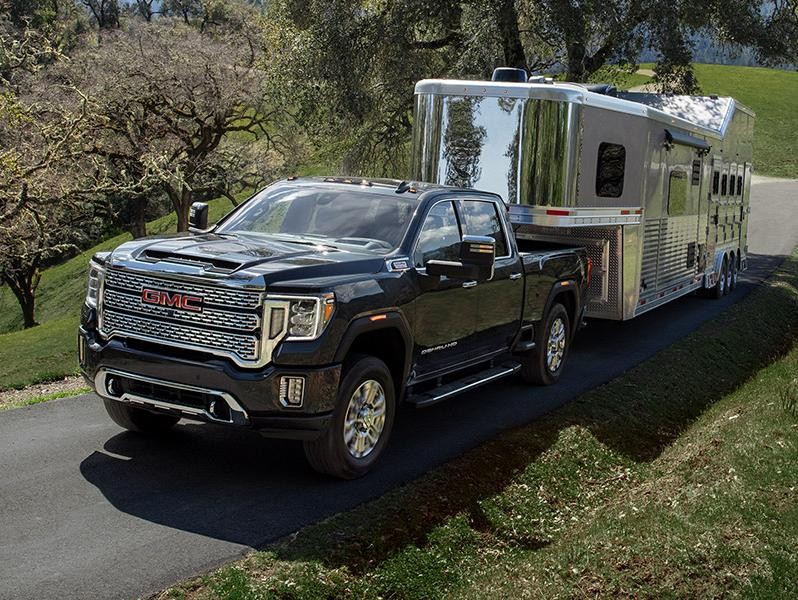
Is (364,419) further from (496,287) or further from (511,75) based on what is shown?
(511,75)

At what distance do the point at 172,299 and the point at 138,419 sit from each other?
5.06ft

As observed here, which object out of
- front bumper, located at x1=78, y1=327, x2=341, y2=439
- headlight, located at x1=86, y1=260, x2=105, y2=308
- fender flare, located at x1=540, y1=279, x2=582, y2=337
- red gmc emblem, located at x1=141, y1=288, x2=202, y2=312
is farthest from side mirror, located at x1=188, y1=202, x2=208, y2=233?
fender flare, located at x1=540, y1=279, x2=582, y2=337

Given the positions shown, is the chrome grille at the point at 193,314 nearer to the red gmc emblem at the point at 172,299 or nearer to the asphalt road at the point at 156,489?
the red gmc emblem at the point at 172,299

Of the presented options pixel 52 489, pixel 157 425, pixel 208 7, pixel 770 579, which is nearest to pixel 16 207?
pixel 157 425

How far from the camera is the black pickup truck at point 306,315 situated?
6.32 metres

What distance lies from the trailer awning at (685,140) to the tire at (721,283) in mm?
3492

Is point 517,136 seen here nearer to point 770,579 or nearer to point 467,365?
point 467,365

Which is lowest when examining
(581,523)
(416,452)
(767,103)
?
(581,523)

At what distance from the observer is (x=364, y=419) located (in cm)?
695

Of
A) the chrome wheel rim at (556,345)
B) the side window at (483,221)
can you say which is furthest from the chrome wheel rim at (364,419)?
the chrome wheel rim at (556,345)

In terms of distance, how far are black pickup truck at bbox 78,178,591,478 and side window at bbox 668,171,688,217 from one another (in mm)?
6561

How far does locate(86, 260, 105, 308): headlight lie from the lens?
6965 mm

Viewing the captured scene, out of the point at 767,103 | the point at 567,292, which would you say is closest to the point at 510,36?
the point at 567,292

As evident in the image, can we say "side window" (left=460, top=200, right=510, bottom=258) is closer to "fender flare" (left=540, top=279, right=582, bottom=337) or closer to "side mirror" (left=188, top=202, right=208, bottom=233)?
"fender flare" (left=540, top=279, right=582, bottom=337)
